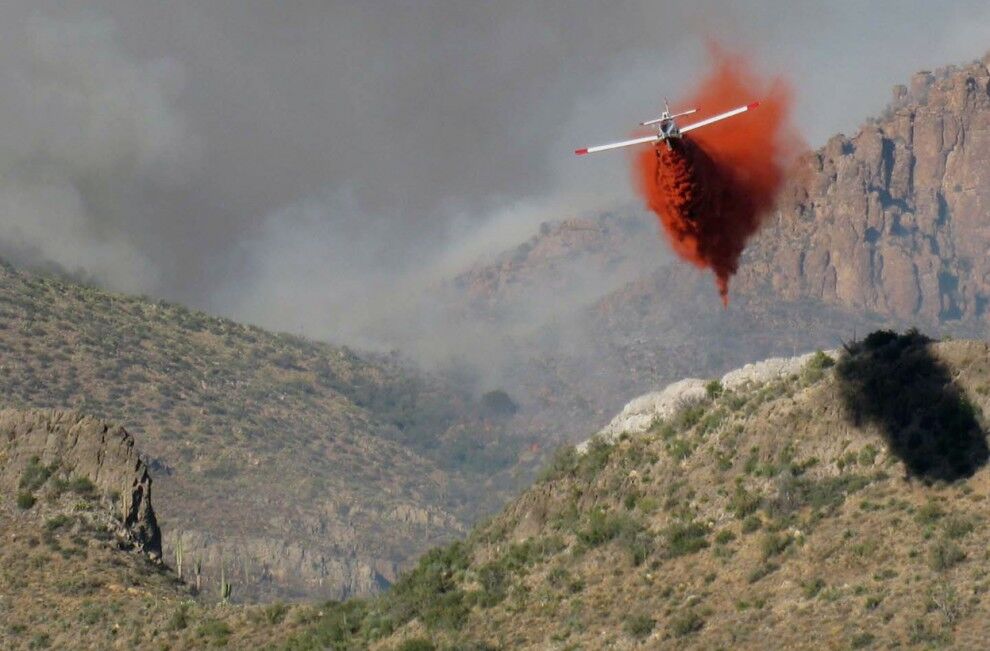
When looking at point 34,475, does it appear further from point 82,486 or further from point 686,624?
point 686,624

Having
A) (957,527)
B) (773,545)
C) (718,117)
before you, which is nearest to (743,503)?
(773,545)

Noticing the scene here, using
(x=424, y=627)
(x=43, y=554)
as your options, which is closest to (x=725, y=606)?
(x=424, y=627)

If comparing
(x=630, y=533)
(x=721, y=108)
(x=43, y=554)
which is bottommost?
(x=630, y=533)

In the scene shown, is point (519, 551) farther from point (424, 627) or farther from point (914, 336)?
point (914, 336)

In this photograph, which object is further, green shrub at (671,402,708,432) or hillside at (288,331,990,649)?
green shrub at (671,402,708,432)

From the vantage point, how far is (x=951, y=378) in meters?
72.0

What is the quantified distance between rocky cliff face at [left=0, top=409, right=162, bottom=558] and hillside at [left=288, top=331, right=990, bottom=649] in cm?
2016

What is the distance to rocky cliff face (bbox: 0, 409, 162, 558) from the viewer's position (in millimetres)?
96062

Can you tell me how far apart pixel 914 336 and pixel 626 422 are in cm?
2222

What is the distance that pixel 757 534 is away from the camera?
68.6 m

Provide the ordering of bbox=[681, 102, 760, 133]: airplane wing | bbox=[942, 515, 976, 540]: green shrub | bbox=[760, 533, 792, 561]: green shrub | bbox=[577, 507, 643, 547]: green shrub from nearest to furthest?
bbox=[942, 515, 976, 540]: green shrub
bbox=[760, 533, 792, 561]: green shrub
bbox=[681, 102, 760, 133]: airplane wing
bbox=[577, 507, 643, 547]: green shrub

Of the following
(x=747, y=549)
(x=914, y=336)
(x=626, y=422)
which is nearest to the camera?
(x=747, y=549)

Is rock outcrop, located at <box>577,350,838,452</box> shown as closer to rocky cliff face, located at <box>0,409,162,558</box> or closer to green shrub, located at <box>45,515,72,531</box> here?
rocky cliff face, located at <box>0,409,162,558</box>

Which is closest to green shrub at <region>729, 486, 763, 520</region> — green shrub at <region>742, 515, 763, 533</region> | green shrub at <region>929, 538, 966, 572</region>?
green shrub at <region>742, 515, 763, 533</region>
